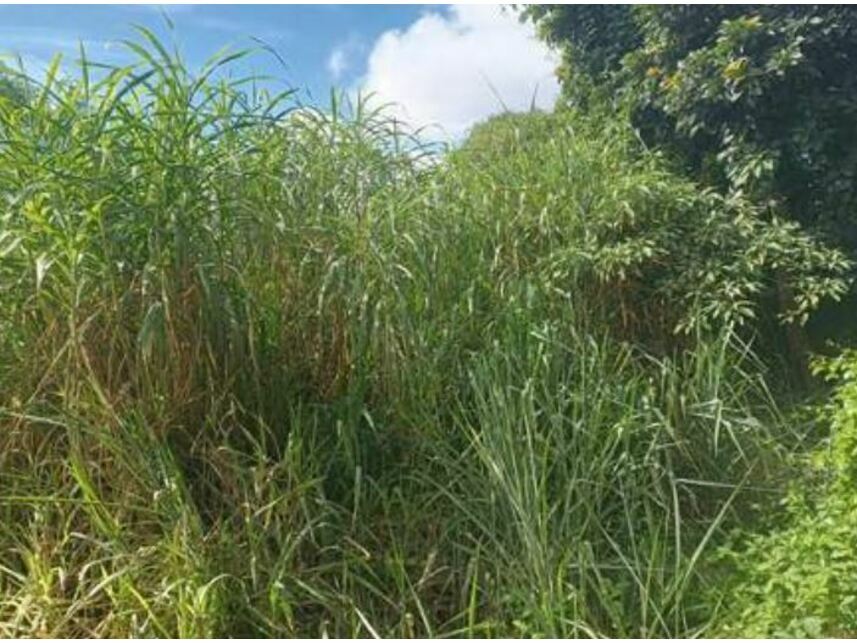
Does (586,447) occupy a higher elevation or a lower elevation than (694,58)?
lower

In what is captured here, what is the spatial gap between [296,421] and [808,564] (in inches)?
53.9

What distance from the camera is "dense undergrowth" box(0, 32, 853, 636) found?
2.28m

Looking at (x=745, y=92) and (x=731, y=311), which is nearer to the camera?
(x=731, y=311)

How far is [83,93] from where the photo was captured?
267 cm

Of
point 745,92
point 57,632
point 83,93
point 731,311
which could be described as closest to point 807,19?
point 745,92

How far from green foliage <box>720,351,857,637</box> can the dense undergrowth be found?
28mm

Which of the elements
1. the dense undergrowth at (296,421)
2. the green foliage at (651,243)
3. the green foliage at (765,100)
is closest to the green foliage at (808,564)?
the dense undergrowth at (296,421)

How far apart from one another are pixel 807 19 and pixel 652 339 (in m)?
1.53

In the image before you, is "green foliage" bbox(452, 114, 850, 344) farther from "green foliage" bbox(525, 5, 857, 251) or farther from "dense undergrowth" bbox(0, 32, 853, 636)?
"dense undergrowth" bbox(0, 32, 853, 636)

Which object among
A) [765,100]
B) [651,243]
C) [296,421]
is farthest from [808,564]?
[765,100]

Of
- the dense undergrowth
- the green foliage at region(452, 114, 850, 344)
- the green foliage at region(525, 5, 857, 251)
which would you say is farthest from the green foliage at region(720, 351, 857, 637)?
the green foliage at region(525, 5, 857, 251)

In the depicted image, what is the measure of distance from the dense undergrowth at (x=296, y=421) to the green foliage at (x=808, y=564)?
1.1 inches

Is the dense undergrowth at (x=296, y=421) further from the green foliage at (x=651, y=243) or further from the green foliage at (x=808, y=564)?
the green foliage at (x=651, y=243)

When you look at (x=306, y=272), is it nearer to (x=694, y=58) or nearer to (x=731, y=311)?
(x=731, y=311)
